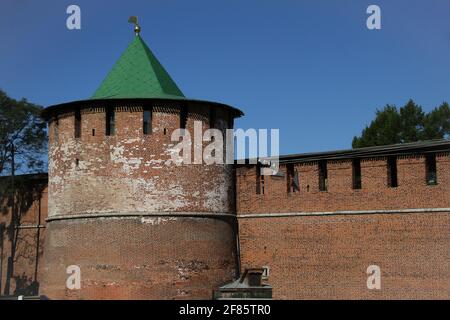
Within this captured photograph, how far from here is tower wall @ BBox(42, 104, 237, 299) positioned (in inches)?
653

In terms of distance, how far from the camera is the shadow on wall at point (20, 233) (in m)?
21.6

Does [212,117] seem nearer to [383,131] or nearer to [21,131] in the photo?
[21,131]

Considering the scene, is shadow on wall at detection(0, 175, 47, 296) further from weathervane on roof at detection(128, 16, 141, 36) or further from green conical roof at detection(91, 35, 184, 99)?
weathervane on roof at detection(128, 16, 141, 36)

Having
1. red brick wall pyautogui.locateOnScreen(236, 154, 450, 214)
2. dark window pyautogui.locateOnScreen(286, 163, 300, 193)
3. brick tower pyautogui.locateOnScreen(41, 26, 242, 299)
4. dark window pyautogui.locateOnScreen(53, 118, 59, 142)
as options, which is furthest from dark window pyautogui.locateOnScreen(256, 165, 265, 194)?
dark window pyautogui.locateOnScreen(53, 118, 59, 142)

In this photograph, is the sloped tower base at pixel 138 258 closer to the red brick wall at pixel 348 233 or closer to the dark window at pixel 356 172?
the red brick wall at pixel 348 233

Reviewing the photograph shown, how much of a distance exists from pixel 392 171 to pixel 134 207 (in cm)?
670

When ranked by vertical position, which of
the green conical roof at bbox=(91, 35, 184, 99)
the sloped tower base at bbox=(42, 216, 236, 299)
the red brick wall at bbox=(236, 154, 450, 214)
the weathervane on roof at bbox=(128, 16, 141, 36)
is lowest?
the sloped tower base at bbox=(42, 216, 236, 299)

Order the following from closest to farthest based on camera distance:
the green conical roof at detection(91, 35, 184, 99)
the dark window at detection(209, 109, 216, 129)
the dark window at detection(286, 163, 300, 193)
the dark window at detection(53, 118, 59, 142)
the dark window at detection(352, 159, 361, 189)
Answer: the dark window at detection(352, 159, 361, 189)
the dark window at detection(286, 163, 300, 193)
the dark window at detection(209, 109, 216, 129)
the dark window at detection(53, 118, 59, 142)
the green conical roof at detection(91, 35, 184, 99)

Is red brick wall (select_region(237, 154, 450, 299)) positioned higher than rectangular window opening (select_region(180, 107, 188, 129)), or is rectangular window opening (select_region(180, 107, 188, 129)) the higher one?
rectangular window opening (select_region(180, 107, 188, 129))

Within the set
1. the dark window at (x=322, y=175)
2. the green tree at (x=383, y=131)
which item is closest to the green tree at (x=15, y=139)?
the dark window at (x=322, y=175)

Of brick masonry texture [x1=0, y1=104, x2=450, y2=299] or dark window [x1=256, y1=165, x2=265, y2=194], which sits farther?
dark window [x1=256, y1=165, x2=265, y2=194]

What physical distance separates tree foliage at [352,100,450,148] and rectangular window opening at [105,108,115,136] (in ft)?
72.9

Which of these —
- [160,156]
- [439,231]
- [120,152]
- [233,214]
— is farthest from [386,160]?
[120,152]

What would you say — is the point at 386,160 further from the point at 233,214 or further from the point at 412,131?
the point at 412,131
